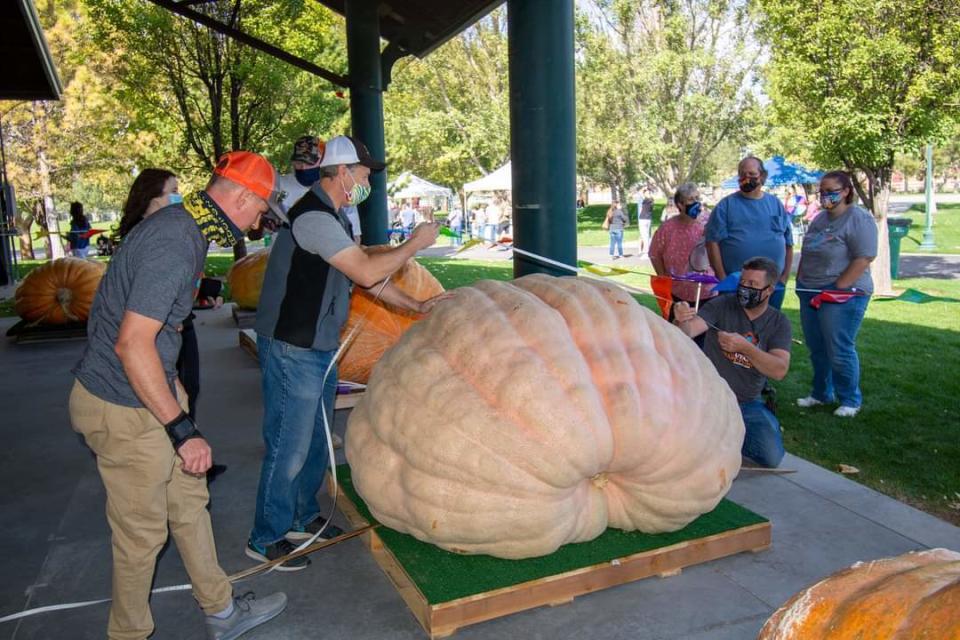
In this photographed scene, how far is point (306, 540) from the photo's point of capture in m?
3.85

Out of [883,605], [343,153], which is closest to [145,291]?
[343,153]

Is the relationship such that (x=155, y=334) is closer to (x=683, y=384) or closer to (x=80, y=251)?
(x=683, y=384)

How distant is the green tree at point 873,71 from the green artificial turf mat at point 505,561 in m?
8.83

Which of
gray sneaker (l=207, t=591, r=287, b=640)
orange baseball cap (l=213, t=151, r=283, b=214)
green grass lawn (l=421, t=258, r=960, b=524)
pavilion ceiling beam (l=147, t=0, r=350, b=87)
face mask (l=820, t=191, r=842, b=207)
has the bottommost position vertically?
green grass lawn (l=421, t=258, r=960, b=524)

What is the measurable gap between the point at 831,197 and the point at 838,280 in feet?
2.15

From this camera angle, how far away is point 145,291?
254 cm

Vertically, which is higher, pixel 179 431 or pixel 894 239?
pixel 179 431

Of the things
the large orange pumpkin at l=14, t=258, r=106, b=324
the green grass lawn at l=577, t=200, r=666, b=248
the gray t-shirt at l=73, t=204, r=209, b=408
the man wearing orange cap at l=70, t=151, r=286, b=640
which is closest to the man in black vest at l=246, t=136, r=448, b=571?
the man wearing orange cap at l=70, t=151, r=286, b=640

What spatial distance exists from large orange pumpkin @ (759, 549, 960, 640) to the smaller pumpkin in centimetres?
961

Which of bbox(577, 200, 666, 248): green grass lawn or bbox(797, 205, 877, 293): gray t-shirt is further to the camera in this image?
bbox(577, 200, 666, 248): green grass lawn

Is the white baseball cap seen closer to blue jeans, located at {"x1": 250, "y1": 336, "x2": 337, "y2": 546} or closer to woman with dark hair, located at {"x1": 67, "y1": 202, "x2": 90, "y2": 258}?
blue jeans, located at {"x1": 250, "y1": 336, "x2": 337, "y2": 546}

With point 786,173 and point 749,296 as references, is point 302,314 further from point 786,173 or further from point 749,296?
point 786,173

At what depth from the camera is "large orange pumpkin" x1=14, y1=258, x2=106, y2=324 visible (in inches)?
388

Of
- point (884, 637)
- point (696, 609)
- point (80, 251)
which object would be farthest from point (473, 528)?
point (80, 251)
